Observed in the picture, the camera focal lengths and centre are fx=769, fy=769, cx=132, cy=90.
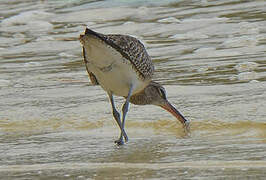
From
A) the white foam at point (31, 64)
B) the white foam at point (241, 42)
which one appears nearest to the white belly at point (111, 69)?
the white foam at point (241, 42)

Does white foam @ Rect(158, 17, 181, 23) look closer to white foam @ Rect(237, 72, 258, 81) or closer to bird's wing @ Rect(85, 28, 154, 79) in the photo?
white foam @ Rect(237, 72, 258, 81)

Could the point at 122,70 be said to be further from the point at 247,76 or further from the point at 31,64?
the point at 31,64

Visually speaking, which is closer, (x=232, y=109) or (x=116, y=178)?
(x=116, y=178)

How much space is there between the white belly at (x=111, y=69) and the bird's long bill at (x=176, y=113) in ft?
1.09

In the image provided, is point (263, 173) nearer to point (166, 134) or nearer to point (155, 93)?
point (166, 134)

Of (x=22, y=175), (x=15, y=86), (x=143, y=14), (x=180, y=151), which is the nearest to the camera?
(x=22, y=175)

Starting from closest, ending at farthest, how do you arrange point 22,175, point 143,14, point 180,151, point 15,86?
point 22,175
point 180,151
point 15,86
point 143,14

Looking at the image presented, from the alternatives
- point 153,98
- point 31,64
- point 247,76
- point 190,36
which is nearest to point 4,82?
point 31,64

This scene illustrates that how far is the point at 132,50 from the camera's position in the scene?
6695mm

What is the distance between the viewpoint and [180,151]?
5.68m

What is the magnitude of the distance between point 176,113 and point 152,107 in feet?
2.98

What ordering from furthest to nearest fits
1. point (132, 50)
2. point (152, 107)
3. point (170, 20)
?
point (170, 20), point (152, 107), point (132, 50)

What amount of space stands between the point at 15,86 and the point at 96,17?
584cm

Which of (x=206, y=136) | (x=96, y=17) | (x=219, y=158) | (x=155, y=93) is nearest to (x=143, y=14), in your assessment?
(x=96, y=17)
